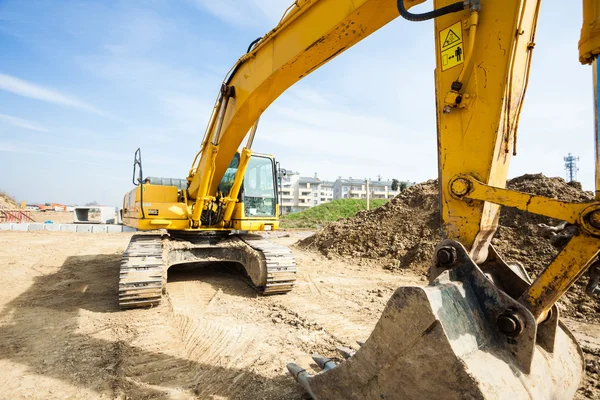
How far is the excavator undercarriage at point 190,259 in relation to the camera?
4.64 meters

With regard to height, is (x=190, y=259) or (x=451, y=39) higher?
(x=451, y=39)

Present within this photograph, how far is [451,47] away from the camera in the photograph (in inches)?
88.0

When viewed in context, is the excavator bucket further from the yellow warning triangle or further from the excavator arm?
the excavator arm

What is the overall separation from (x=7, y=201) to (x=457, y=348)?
3931 centimetres

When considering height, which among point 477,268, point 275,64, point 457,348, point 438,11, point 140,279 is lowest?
point 140,279

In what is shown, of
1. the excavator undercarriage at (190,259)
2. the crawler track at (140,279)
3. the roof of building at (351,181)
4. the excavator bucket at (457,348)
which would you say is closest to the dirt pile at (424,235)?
the excavator undercarriage at (190,259)

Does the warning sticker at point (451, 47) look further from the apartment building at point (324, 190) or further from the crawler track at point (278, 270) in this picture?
the apartment building at point (324, 190)

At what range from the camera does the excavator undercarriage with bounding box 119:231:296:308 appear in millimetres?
4641

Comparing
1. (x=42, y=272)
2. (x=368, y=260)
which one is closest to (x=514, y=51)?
(x=368, y=260)

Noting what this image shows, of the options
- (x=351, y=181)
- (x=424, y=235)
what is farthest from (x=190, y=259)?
(x=351, y=181)

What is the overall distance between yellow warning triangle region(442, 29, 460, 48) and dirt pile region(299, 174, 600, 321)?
4650 mm

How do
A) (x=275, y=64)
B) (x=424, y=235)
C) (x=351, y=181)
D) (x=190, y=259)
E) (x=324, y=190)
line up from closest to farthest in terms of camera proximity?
(x=275, y=64) < (x=190, y=259) < (x=424, y=235) < (x=351, y=181) < (x=324, y=190)

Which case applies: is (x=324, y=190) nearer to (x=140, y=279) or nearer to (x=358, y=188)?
(x=358, y=188)

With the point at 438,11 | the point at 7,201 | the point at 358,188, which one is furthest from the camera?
the point at 358,188
